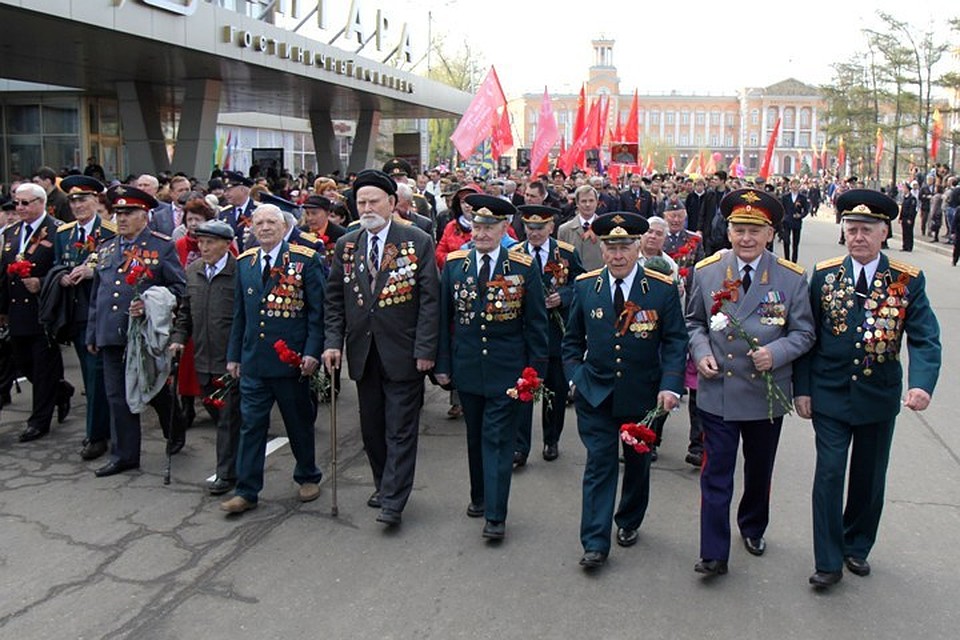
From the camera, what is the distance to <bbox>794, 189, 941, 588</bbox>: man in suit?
4508 millimetres

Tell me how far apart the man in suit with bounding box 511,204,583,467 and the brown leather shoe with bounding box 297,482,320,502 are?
149 centimetres

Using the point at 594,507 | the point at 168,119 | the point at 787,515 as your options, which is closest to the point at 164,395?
the point at 594,507

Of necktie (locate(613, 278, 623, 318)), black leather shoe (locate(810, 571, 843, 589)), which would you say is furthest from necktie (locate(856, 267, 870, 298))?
black leather shoe (locate(810, 571, 843, 589))

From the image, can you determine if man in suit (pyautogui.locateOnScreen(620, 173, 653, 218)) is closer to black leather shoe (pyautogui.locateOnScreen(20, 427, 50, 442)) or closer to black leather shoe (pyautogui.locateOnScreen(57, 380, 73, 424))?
black leather shoe (pyautogui.locateOnScreen(57, 380, 73, 424))

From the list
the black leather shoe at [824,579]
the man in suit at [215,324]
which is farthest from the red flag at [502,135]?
the black leather shoe at [824,579]

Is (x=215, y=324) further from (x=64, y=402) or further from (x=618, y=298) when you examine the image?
(x=618, y=298)

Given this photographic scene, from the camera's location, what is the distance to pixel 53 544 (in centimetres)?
528

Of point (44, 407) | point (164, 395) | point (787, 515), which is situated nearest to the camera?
point (787, 515)

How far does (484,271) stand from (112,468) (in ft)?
10.4

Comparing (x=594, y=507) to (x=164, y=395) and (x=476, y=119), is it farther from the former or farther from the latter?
(x=476, y=119)

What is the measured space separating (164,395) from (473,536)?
9.54ft

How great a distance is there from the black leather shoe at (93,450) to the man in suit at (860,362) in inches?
202

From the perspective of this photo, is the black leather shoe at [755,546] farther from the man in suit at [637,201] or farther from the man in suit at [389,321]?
the man in suit at [637,201]

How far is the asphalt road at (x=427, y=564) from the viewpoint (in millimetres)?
4277
